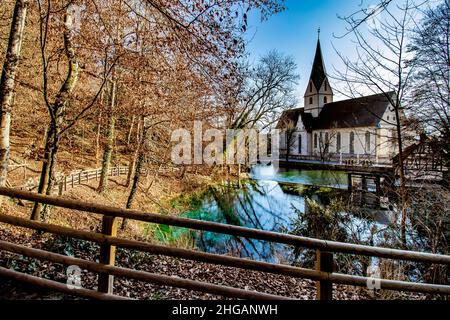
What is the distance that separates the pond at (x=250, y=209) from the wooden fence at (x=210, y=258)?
5.37 metres

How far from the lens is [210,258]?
2.44 m

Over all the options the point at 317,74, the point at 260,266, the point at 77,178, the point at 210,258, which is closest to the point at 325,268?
the point at 260,266

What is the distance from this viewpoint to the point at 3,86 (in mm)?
4523

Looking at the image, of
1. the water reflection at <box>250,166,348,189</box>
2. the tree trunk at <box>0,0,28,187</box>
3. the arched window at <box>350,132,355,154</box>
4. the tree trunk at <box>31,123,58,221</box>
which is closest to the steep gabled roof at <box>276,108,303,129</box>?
the arched window at <box>350,132,355,154</box>

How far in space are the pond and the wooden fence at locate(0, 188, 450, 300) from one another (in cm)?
537

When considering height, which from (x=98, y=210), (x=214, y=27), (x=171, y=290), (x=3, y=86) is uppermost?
(x=214, y=27)

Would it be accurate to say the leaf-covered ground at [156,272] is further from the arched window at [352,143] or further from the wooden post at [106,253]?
the arched window at [352,143]

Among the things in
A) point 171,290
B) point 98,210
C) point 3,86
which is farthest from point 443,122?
point 3,86

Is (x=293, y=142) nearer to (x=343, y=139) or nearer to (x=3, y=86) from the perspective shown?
(x=343, y=139)

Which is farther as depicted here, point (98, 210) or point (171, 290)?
point (171, 290)

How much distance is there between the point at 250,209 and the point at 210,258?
40.7 feet

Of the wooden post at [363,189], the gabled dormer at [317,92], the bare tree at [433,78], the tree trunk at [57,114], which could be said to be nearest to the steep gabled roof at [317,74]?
the gabled dormer at [317,92]
